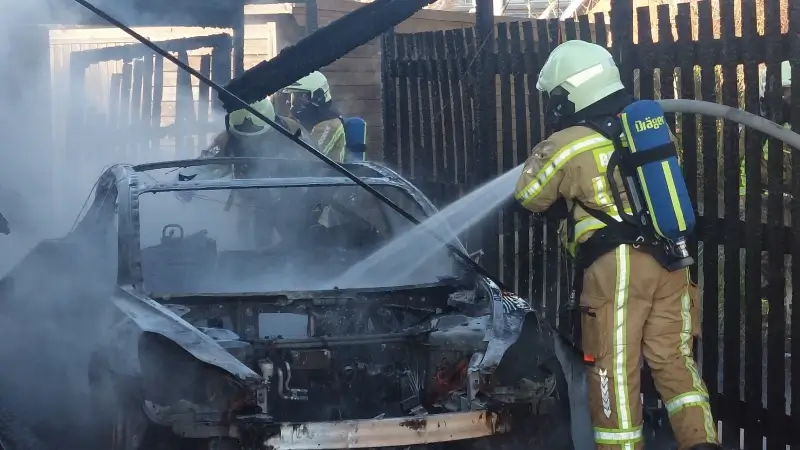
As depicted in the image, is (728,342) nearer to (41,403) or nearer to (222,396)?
(222,396)

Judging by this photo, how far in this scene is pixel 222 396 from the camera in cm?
417

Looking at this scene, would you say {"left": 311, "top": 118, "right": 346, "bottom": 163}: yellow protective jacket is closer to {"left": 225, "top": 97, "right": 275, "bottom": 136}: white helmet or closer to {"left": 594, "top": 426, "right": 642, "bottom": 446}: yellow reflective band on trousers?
{"left": 225, "top": 97, "right": 275, "bottom": 136}: white helmet

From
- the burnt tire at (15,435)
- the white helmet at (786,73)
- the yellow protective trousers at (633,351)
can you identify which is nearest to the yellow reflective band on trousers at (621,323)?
the yellow protective trousers at (633,351)

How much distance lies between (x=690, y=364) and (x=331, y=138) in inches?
172

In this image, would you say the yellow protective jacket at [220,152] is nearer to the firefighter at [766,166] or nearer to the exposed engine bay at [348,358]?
the exposed engine bay at [348,358]

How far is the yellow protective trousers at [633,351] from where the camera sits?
4.79 metres

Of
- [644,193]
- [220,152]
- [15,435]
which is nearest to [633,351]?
[644,193]

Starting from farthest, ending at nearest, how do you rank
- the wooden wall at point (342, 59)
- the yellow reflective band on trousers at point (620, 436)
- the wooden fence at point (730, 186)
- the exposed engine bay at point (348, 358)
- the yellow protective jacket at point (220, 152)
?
the wooden wall at point (342, 59) → the yellow protective jacket at point (220, 152) → the wooden fence at point (730, 186) → the yellow reflective band on trousers at point (620, 436) → the exposed engine bay at point (348, 358)

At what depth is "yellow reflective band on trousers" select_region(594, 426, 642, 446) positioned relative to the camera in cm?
477

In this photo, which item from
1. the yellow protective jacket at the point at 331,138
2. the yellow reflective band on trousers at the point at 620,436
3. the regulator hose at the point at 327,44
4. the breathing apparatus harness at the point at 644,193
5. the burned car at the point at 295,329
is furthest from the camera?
the yellow protective jacket at the point at 331,138

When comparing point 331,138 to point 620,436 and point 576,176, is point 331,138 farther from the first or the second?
point 620,436

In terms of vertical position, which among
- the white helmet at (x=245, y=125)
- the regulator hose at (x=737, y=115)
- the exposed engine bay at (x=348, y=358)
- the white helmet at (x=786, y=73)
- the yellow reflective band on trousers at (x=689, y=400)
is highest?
the white helmet at (x=786, y=73)

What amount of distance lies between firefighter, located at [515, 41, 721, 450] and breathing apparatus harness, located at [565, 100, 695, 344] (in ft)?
0.04

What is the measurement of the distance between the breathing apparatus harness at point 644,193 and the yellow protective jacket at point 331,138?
385 centimetres
